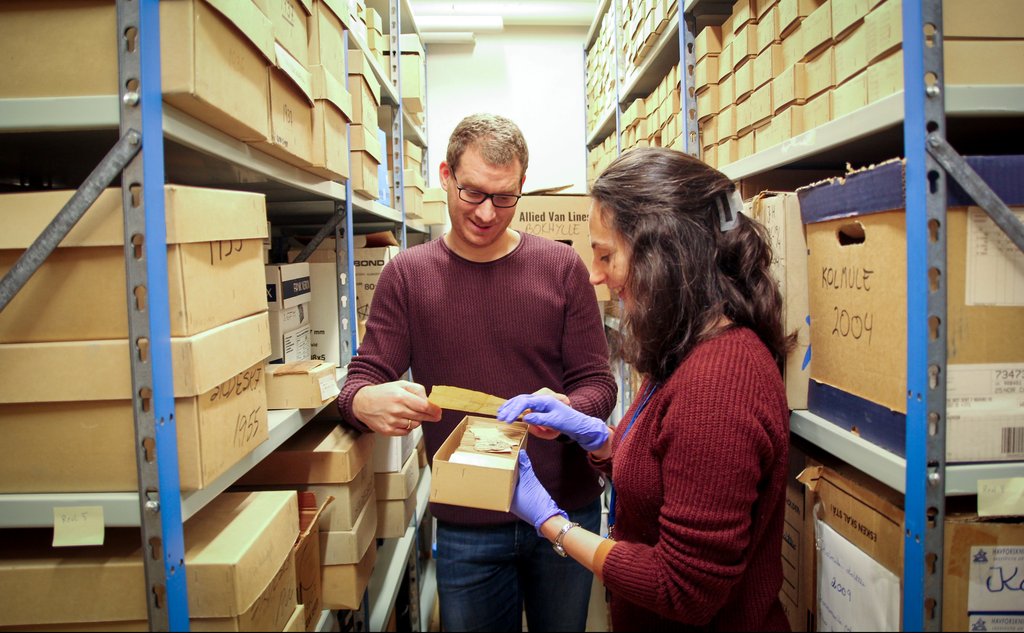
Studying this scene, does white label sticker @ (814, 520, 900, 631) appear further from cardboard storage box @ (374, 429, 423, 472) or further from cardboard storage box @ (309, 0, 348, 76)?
cardboard storage box @ (309, 0, 348, 76)

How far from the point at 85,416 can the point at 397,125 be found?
2.51m

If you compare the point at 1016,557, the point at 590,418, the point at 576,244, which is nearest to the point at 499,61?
the point at 576,244

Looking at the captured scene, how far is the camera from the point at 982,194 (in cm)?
75

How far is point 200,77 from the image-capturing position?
2.42 ft

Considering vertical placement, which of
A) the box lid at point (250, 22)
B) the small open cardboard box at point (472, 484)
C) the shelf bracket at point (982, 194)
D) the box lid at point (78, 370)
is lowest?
the small open cardboard box at point (472, 484)

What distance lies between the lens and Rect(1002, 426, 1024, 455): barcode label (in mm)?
805

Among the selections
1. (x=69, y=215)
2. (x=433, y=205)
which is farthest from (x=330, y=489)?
(x=433, y=205)

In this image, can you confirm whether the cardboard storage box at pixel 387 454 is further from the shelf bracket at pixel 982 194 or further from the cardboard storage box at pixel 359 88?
the shelf bracket at pixel 982 194

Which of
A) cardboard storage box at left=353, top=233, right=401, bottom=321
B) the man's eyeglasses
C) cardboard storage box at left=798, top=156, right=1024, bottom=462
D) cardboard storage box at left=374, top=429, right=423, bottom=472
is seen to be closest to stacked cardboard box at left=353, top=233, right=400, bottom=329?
cardboard storage box at left=353, top=233, right=401, bottom=321

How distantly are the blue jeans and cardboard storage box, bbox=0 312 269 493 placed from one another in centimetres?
84

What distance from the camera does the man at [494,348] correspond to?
4.82 feet

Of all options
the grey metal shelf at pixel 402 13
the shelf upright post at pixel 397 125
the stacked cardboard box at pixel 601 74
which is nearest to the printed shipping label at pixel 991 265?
the shelf upright post at pixel 397 125

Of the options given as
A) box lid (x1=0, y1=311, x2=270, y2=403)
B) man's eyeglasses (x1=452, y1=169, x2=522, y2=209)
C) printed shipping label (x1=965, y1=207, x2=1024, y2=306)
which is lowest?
box lid (x1=0, y1=311, x2=270, y2=403)

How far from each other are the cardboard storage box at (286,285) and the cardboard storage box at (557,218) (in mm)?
1500
